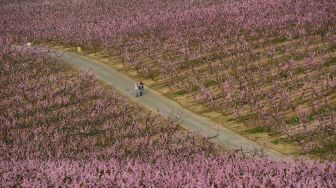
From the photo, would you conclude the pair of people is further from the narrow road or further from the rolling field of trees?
the rolling field of trees

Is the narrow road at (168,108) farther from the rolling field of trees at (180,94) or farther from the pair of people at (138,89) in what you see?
the rolling field of trees at (180,94)

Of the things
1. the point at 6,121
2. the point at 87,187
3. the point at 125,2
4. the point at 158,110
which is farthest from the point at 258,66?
the point at 125,2

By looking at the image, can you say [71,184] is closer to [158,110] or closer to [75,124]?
[75,124]

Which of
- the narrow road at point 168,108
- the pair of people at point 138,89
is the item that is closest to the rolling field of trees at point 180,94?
the narrow road at point 168,108

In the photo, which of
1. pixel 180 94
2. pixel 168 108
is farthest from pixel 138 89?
pixel 168 108

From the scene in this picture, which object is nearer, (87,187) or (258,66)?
(87,187)

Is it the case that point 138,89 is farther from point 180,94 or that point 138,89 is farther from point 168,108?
point 168,108
